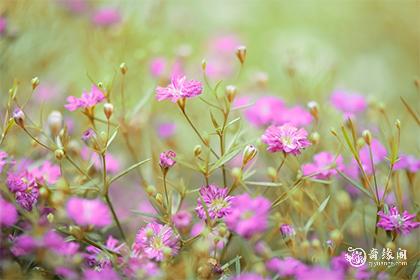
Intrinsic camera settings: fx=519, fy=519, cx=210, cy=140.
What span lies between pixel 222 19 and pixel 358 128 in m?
0.78

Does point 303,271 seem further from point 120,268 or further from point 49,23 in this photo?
point 49,23

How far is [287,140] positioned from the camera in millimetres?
570

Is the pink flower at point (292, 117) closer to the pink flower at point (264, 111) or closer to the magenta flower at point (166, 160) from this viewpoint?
the pink flower at point (264, 111)

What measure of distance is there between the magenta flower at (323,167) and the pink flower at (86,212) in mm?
231

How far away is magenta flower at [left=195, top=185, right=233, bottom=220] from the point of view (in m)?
0.54

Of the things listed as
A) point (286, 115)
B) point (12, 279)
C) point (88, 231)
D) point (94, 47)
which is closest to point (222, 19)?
point (94, 47)

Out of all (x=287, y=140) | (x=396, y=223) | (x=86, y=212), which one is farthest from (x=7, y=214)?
(x=396, y=223)

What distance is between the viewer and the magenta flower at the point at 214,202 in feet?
1.77

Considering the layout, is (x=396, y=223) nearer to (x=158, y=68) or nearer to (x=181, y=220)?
(x=181, y=220)

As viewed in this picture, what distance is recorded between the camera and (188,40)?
1363 millimetres

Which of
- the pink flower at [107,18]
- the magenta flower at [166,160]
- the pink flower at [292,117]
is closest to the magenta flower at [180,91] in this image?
the magenta flower at [166,160]

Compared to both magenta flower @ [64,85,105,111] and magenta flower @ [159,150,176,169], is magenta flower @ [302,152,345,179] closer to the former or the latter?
magenta flower @ [159,150,176,169]

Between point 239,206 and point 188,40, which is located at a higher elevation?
point 239,206
